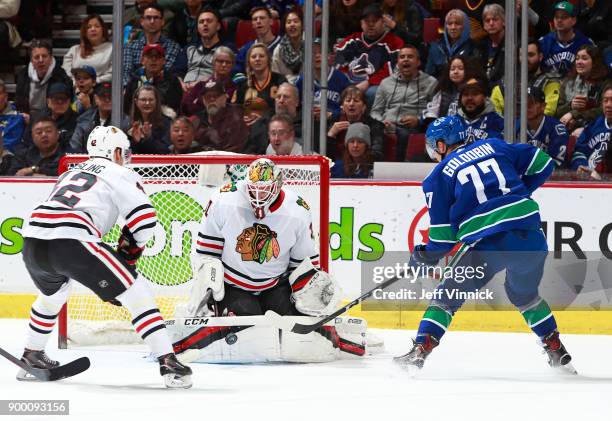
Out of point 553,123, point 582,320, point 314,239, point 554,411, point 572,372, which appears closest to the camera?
point 554,411

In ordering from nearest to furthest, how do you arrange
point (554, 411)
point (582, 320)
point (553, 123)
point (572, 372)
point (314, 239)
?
point (554, 411)
point (572, 372)
point (314, 239)
point (582, 320)
point (553, 123)

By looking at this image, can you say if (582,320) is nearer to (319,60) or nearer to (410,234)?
(410,234)

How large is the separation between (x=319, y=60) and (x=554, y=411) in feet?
10.6

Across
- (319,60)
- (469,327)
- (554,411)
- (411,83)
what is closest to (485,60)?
(411,83)

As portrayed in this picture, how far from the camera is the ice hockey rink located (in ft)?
11.2

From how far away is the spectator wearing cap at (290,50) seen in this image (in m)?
6.61

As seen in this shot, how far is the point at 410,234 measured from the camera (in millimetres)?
6105

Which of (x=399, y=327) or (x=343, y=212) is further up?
(x=343, y=212)

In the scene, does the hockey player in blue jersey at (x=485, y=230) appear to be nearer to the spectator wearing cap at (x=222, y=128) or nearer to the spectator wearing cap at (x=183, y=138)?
the spectator wearing cap at (x=222, y=128)

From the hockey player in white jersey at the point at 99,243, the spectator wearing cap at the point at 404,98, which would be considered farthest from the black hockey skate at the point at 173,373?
the spectator wearing cap at the point at 404,98

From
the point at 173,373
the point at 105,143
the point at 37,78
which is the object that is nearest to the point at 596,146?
the point at 105,143

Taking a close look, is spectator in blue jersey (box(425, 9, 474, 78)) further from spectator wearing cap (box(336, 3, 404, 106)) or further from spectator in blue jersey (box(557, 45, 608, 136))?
spectator in blue jersey (box(557, 45, 608, 136))

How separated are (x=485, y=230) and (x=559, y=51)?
2.54 metres

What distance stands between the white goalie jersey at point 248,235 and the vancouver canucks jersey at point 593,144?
1941mm
